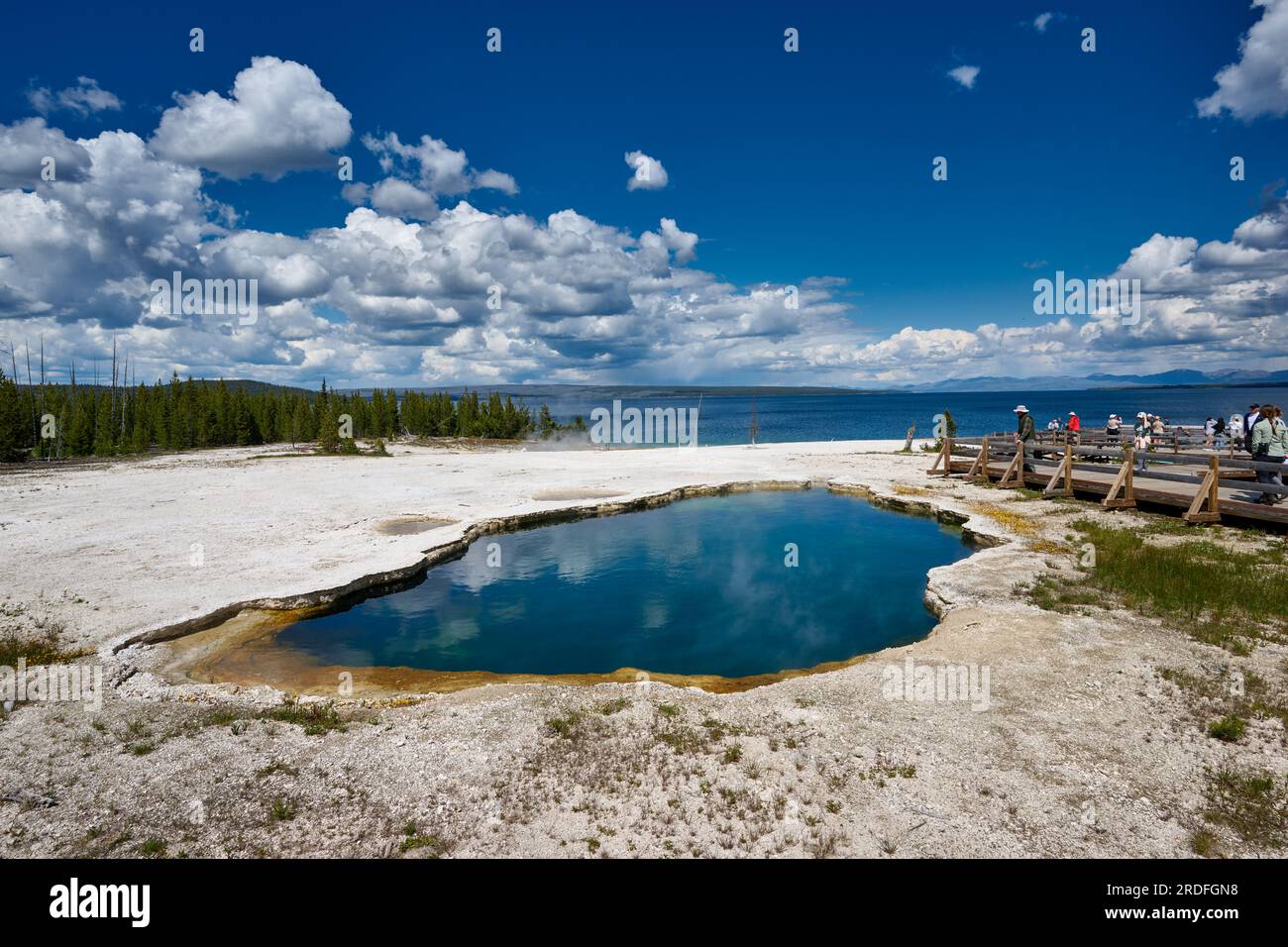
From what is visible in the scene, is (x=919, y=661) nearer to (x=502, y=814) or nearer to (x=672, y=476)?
(x=502, y=814)

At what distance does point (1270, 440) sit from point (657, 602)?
19.4 m

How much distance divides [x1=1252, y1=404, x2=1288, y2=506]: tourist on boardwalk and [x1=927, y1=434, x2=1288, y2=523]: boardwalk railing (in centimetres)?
39

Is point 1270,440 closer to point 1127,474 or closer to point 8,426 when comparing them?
point 1127,474

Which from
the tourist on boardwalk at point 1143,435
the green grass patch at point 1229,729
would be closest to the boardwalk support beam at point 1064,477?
the tourist on boardwalk at point 1143,435

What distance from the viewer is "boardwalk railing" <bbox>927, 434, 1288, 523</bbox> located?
18.9 meters

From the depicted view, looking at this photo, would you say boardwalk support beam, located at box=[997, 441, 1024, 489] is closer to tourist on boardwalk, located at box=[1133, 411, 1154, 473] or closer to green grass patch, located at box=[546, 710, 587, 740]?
tourist on boardwalk, located at box=[1133, 411, 1154, 473]

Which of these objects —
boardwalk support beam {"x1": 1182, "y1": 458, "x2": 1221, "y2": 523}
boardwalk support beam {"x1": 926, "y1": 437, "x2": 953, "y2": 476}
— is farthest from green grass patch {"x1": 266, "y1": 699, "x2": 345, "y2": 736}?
boardwalk support beam {"x1": 926, "y1": 437, "x2": 953, "y2": 476}

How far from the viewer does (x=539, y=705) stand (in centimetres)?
979

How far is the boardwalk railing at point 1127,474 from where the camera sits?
18.9 metres

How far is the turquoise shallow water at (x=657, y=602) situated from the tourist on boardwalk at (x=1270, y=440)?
351 inches

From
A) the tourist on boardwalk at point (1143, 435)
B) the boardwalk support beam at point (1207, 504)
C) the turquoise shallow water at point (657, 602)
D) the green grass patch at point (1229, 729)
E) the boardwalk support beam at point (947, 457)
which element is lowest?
the turquoise shallow water at point (657, 602)

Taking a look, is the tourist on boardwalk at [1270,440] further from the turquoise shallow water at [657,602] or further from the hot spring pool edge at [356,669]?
the turquoise shallow water at [657,602]
